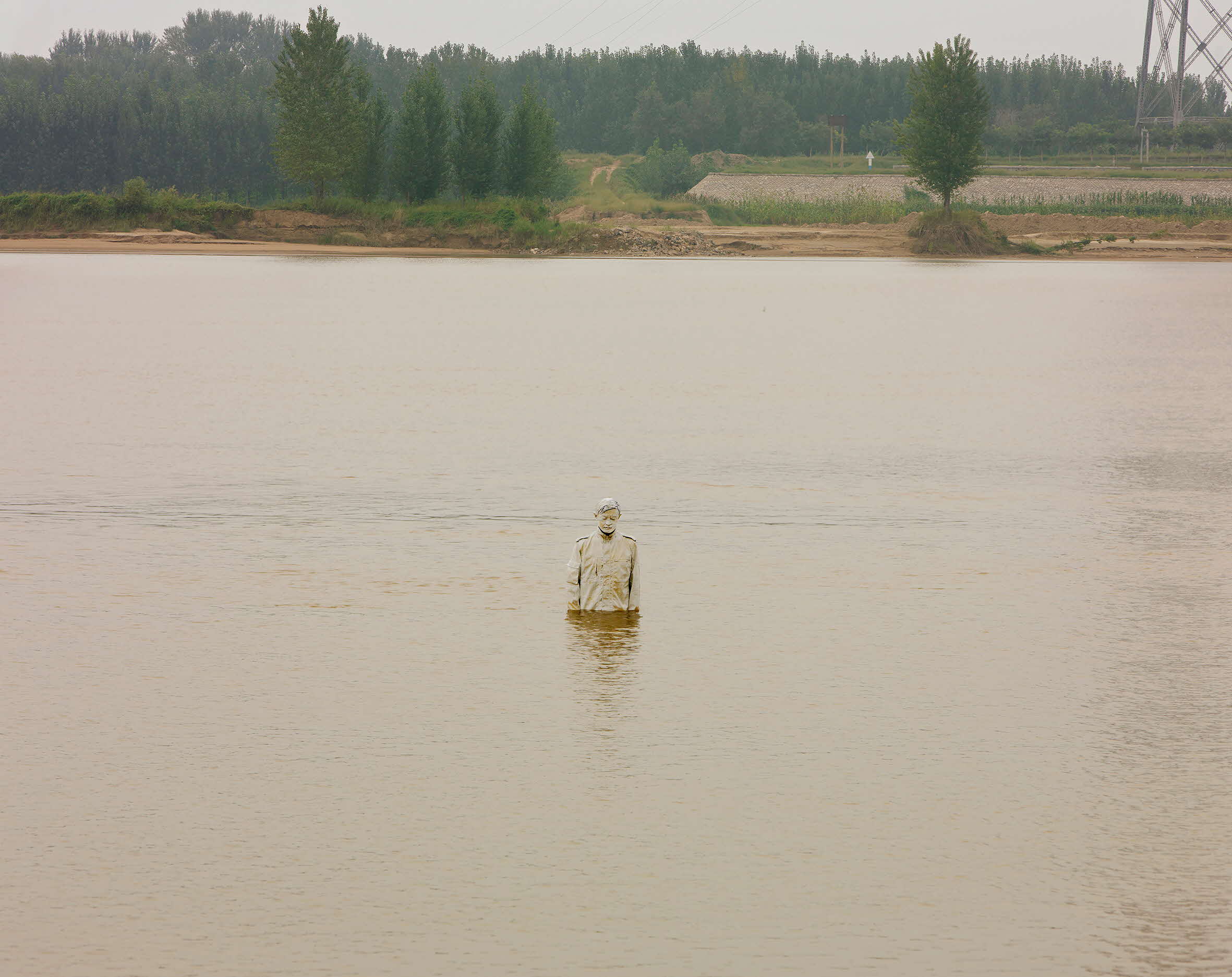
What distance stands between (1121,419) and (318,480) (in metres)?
10.3

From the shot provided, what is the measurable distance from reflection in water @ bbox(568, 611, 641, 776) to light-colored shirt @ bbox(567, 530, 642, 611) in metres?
0.07

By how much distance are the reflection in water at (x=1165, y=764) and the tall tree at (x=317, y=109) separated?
73.3 metres

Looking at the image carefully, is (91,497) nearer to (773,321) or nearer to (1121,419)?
(1121,419)

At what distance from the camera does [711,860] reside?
571cm

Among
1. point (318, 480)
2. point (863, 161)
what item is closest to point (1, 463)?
point (318, 480)

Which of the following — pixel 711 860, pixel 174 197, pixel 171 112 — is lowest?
pixel 711 860

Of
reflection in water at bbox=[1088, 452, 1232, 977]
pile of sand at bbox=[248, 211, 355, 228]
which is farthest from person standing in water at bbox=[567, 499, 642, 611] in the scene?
pile of sand at bbox=[248, 211, 355, 228]

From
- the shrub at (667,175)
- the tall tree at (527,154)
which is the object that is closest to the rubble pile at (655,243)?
the tall tree at (527,154)

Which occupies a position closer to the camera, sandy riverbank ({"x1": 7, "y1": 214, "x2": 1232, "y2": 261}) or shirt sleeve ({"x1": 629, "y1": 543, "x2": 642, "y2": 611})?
shirt sleeve ({"x1": 629, "y1": 543, "x2": 642, "y2": 611})

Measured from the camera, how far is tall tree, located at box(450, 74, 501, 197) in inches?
3270

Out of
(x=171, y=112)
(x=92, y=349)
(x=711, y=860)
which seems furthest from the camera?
(x=171, y=112)

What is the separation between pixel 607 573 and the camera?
927cm

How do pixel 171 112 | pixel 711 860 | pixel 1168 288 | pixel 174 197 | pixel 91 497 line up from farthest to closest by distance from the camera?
pixel 171 112, pixel 174 197, pixel 1168 288, pixel 91 497, pixel 711 860

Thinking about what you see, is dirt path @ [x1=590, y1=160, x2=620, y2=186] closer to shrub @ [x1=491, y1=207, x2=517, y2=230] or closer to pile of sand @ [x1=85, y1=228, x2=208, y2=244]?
shrub @ [x1=491, y1=207, x2=517, y2=230]
